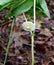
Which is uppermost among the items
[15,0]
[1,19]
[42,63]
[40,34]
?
[15,0]

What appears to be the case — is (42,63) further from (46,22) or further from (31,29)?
(31,29)

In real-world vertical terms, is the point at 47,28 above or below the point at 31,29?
below

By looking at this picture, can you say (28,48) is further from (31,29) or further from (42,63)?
(31,29)

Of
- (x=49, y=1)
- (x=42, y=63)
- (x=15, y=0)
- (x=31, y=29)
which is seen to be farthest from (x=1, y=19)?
(x=31, y=29)

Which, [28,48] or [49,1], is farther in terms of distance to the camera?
[49,1]

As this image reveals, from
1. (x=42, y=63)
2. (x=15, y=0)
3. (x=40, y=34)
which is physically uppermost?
(x=15, y=0)

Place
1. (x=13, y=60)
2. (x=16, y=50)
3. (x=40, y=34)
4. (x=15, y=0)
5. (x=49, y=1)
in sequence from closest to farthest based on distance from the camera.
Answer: (x=15, y=0)
(x=13, y=60)
(x=16, y=50)
(x=40, y=34)
(x=49, y=1)

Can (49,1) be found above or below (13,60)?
above

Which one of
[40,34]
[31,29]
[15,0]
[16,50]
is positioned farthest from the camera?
[40,34]

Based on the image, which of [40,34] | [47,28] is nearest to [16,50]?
[40,34]
